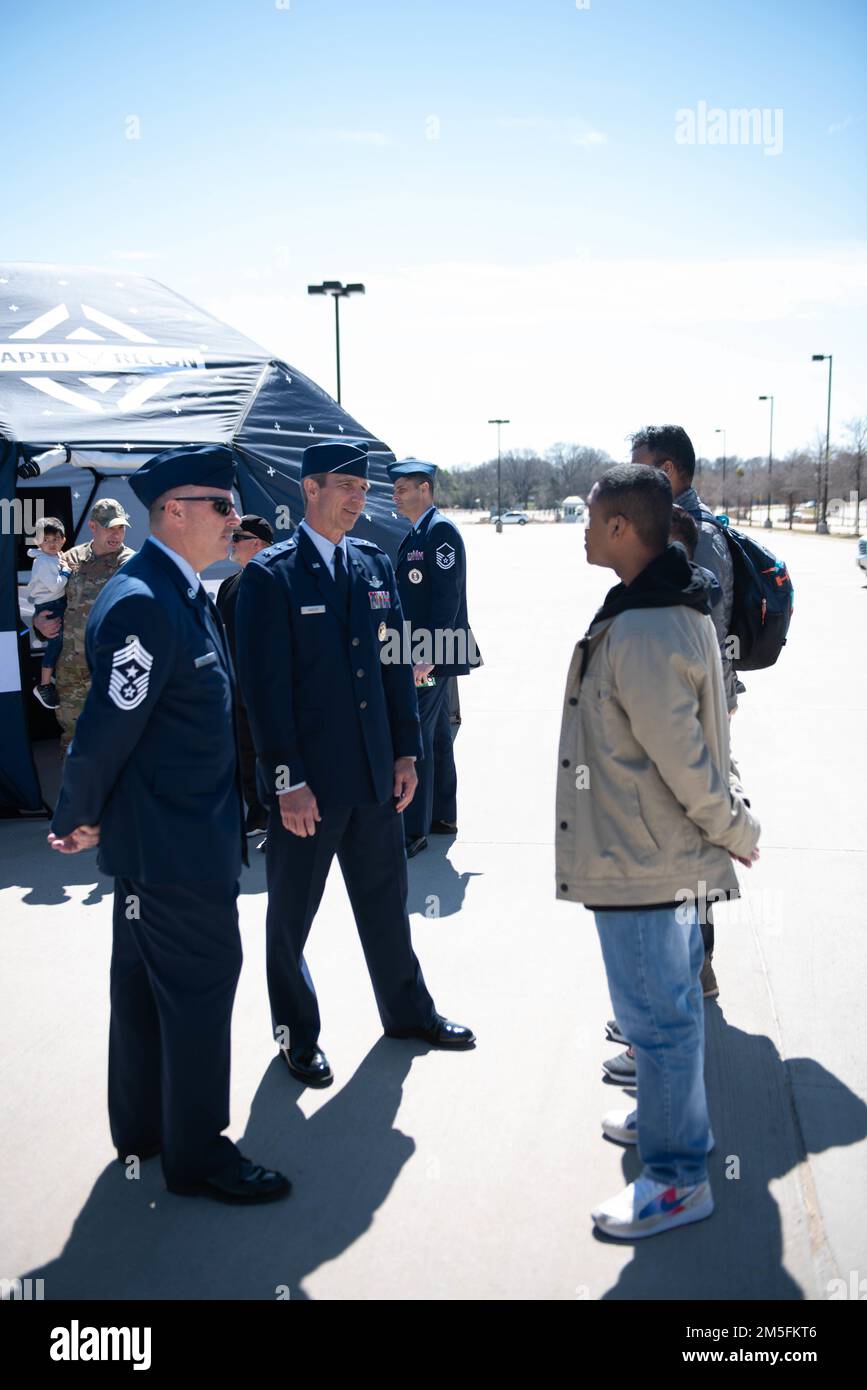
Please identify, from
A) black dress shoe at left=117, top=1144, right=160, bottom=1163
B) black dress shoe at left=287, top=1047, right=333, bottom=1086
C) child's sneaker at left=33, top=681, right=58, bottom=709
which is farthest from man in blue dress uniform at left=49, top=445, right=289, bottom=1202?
child's sneaker at left=33, top=681, right=58, bottom=709

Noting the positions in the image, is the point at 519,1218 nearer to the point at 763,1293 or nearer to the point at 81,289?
the point at 763,1293

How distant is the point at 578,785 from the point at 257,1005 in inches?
82.6

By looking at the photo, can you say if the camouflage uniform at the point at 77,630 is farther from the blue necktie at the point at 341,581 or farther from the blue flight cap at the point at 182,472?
the blue flight cap at the point at 182,472

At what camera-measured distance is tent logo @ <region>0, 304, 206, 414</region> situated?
7.88 metres

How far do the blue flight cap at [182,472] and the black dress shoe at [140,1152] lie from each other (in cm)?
194

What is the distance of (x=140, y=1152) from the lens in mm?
3213

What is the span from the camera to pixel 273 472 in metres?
7.56

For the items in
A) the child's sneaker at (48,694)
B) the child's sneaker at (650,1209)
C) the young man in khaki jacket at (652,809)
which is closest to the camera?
the young man in khaki jacket at (652,809)

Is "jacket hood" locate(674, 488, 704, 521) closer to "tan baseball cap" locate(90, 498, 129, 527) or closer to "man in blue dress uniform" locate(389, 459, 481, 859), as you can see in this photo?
"man in blue dress uniform" locate(389, 459, 481, 859)

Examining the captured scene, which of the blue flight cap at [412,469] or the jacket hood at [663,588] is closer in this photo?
the jacket hood at [663,588]

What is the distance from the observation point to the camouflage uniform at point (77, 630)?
6.59 m

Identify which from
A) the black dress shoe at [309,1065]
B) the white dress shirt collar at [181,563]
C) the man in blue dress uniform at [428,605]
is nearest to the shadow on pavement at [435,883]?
the man in blue dress uniform at [428,605]

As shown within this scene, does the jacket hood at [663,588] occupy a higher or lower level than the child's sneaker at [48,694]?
higher
